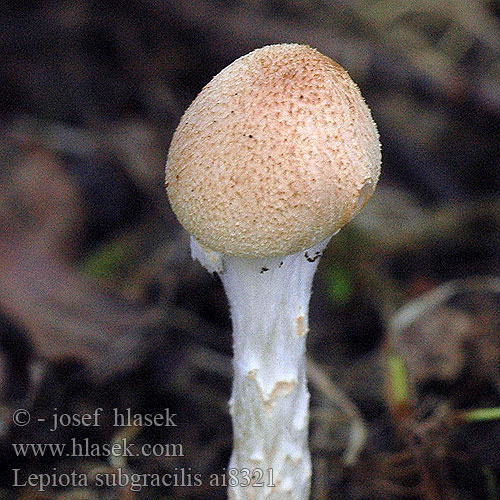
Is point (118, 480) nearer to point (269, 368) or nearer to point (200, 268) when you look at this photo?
point (269, 368)

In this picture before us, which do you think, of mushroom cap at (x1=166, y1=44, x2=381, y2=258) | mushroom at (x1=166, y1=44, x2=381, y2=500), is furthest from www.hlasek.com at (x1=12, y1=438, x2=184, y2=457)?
mushroom cap at (x1=166, y1=44, x2=381, y2=258)

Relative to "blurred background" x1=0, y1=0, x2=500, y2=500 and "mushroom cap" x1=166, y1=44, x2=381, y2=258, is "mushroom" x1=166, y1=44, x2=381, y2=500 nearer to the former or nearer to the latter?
"mushroom cap" x1=166, y1=44, x2=381, y2=258

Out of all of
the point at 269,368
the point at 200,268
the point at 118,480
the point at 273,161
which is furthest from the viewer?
the point at 200,268

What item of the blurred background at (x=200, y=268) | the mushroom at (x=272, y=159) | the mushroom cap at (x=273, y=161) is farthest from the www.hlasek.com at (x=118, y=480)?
the mushroom cap at (x=273, y=161)

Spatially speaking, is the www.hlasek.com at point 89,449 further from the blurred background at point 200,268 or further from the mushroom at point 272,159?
the mushroom at point 272,159

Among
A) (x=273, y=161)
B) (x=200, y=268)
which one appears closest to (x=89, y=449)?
(x=200, y=268)
